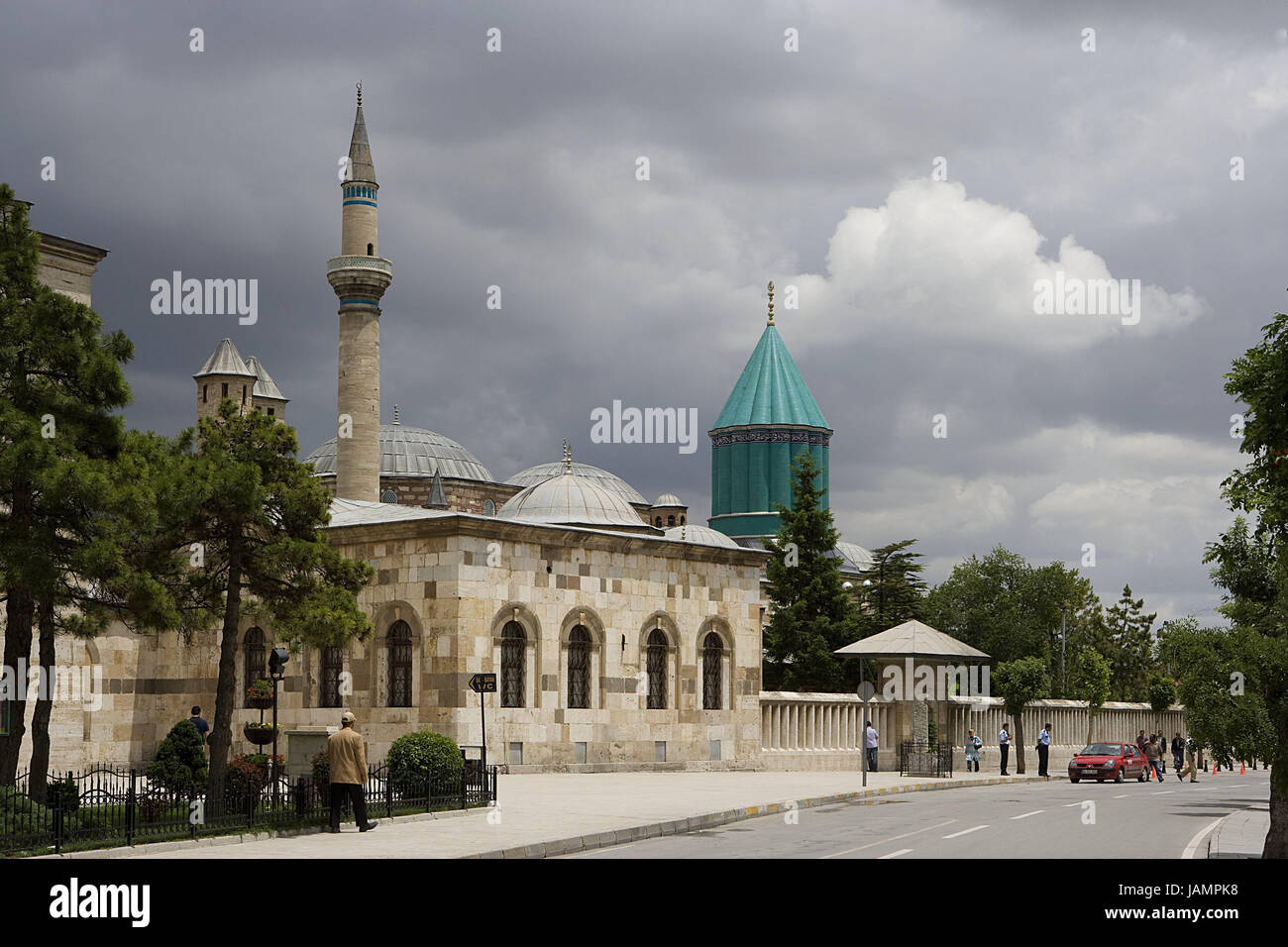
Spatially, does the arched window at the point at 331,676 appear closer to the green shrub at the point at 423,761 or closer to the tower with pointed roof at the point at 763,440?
the green shrub at the point at 423,761

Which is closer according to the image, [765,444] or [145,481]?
[145,481]

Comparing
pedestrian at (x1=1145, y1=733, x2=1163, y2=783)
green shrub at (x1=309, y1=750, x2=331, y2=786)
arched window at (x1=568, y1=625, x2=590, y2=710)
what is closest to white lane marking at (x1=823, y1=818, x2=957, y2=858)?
green shrub at (x1=309, y1=750, x2=331, y2=786)

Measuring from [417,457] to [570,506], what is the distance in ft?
65.7

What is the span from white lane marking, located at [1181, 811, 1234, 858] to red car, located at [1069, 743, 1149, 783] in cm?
1205

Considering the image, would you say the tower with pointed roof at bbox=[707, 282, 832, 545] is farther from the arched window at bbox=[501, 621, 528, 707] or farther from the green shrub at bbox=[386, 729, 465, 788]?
the green shrub at bbox=[386, 729, 465, 788]

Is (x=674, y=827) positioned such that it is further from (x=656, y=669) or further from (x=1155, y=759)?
(x=1155, y=759)

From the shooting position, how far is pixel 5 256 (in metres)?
17.0

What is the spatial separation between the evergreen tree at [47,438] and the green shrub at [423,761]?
461 centimetres

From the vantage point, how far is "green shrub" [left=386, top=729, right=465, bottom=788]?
1938 cm

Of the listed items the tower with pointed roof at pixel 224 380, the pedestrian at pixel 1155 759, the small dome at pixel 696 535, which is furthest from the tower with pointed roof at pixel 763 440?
the pedestrian at pixel 1155 759
